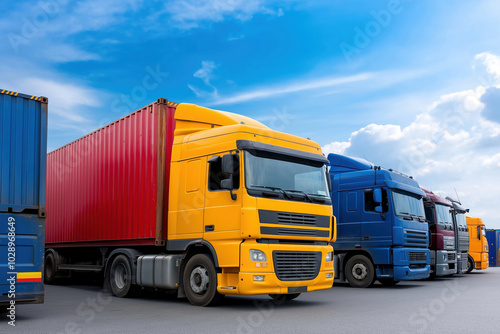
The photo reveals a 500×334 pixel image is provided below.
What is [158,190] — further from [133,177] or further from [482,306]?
[482,306]

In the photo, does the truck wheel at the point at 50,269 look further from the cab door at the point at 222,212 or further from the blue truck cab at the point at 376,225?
the blue truck cab at the point at 376,225

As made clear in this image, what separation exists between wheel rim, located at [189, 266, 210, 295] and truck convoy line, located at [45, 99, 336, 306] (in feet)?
0.06

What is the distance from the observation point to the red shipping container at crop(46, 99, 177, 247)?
442 inches

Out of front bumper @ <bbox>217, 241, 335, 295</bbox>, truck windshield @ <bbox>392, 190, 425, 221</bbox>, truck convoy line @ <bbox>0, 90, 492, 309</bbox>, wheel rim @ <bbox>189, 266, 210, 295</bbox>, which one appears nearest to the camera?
truck convoy line @ <bbox>0, 90, 492, 309</bbox>

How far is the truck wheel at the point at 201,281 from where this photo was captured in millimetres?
9516

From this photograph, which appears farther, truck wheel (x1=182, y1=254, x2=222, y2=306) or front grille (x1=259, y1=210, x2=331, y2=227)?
truck wheel (x1=182, y1=254, x2=222, y2=306)

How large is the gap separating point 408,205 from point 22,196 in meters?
10.5

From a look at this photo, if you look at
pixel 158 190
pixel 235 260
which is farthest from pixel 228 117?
pixel 235 260

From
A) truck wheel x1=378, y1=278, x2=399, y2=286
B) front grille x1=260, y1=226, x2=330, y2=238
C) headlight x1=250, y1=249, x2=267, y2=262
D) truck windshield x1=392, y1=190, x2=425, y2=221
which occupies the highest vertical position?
truck windshield x1=392, y1=190, x2=425, y2=221

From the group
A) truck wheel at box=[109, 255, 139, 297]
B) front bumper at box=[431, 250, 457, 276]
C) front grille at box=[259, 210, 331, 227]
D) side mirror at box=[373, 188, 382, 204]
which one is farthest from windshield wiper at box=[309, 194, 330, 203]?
front bumper at box=[431, 250, 457, 276]

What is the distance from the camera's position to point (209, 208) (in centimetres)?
975

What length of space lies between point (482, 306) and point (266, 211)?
4781 mm

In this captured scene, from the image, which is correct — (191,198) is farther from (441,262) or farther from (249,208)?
(441,262)

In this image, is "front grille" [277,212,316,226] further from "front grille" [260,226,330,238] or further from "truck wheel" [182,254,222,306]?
"truck wheel" [182,254,222,306]
